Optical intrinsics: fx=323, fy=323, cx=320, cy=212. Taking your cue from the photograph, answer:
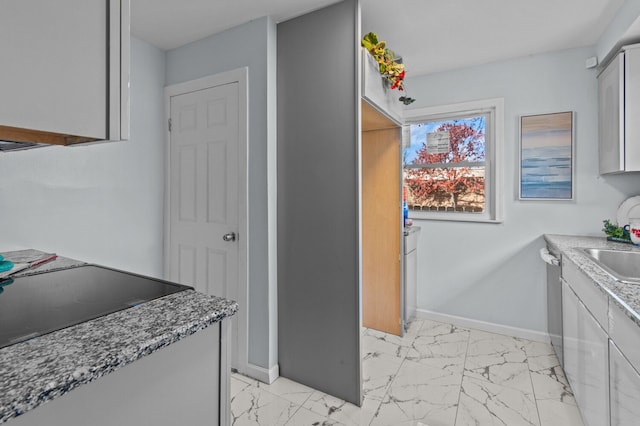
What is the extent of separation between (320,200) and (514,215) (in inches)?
72.4

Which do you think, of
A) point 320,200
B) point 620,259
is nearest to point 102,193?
point 320,200

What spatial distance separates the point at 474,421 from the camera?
176 centimetres

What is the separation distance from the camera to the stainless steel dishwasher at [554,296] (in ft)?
6.90

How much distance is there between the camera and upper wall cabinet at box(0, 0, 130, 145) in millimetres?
600

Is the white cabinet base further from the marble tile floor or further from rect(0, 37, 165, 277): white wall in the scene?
rect(0, 37, 165, 277): white wall

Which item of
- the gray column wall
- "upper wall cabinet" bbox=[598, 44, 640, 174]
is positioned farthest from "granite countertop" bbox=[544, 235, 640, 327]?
the gray column wall

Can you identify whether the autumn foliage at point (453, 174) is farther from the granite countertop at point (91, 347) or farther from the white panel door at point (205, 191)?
the granite countertop at point (91, 347)

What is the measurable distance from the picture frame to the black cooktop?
9.25 feet

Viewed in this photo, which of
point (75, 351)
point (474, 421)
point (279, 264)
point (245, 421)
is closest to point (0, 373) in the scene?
point (75, 351)

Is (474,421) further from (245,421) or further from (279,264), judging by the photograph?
(279,264)

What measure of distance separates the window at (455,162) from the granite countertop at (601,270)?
0.61 m

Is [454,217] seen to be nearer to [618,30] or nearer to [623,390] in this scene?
[618,30]

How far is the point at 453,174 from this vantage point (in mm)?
3090

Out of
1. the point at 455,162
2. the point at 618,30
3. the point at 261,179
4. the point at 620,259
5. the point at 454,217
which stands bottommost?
the point at 620,259
